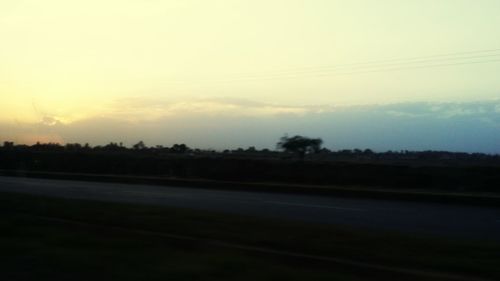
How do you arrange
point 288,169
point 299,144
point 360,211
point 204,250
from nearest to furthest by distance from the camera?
point 204,250
point 360,211
point 288,169
point 299,144

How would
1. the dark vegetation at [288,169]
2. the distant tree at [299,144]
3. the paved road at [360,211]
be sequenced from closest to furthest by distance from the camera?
the paved road at [360,211] → the dark vegetation at [288,169] → the distant tree at [299,144]

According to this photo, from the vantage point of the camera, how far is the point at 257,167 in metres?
38.2

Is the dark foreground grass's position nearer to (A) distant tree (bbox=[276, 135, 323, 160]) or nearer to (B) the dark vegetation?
(B) the dark vegetation

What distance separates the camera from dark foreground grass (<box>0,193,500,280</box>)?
8562 millimetres

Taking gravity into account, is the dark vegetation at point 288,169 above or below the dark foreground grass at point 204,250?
above

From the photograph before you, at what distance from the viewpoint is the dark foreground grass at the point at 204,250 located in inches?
337

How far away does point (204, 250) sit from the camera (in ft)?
34.4

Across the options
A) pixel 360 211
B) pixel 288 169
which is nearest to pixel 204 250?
pixel 360 211

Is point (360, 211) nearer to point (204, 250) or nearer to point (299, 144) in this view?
point (204, 250)

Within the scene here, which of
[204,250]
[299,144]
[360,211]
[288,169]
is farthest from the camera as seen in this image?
[299,144]

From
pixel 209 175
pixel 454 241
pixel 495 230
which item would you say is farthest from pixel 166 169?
pixel 454 241

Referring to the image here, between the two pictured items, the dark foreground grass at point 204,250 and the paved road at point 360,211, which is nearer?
the dark foreground grass at point 204,250

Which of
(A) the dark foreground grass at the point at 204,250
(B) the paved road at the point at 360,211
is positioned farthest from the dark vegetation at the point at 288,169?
(A) the dark foreground grass at the point at 204,250

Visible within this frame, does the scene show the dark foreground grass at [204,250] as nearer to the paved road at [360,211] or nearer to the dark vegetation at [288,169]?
the paved road at [360,211]
